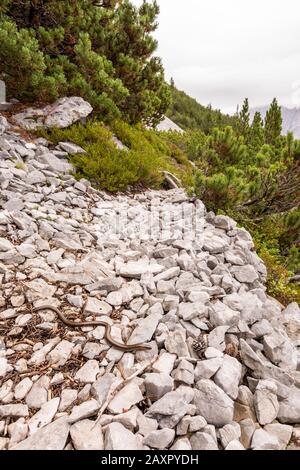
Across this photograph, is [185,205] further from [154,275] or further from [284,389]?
[284,389]

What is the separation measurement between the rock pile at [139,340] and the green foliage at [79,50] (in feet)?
11.4

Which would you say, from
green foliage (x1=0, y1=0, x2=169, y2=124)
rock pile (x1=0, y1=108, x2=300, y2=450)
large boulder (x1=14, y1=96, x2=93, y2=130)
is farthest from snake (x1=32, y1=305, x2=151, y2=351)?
green foliage (x1=0, y1=0, x2=169, y2=124)

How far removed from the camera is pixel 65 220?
451 cm

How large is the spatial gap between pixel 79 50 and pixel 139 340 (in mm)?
7009

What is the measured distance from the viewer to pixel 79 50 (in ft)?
23.0

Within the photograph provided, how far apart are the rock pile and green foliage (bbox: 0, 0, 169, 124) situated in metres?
3.47

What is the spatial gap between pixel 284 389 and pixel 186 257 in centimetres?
175

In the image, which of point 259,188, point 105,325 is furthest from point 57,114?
point 105,325

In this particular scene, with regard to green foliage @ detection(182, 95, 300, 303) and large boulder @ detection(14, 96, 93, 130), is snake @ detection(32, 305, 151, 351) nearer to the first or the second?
green foliage @ detection(182, 95, 300, 303)

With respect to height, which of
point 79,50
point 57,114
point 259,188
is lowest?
point 259,188

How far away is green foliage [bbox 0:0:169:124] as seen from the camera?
6.55 m

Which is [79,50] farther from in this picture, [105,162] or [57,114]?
[105,162]

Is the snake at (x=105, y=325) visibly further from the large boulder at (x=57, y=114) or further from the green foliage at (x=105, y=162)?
the large boulder at (x=57, y=114)
